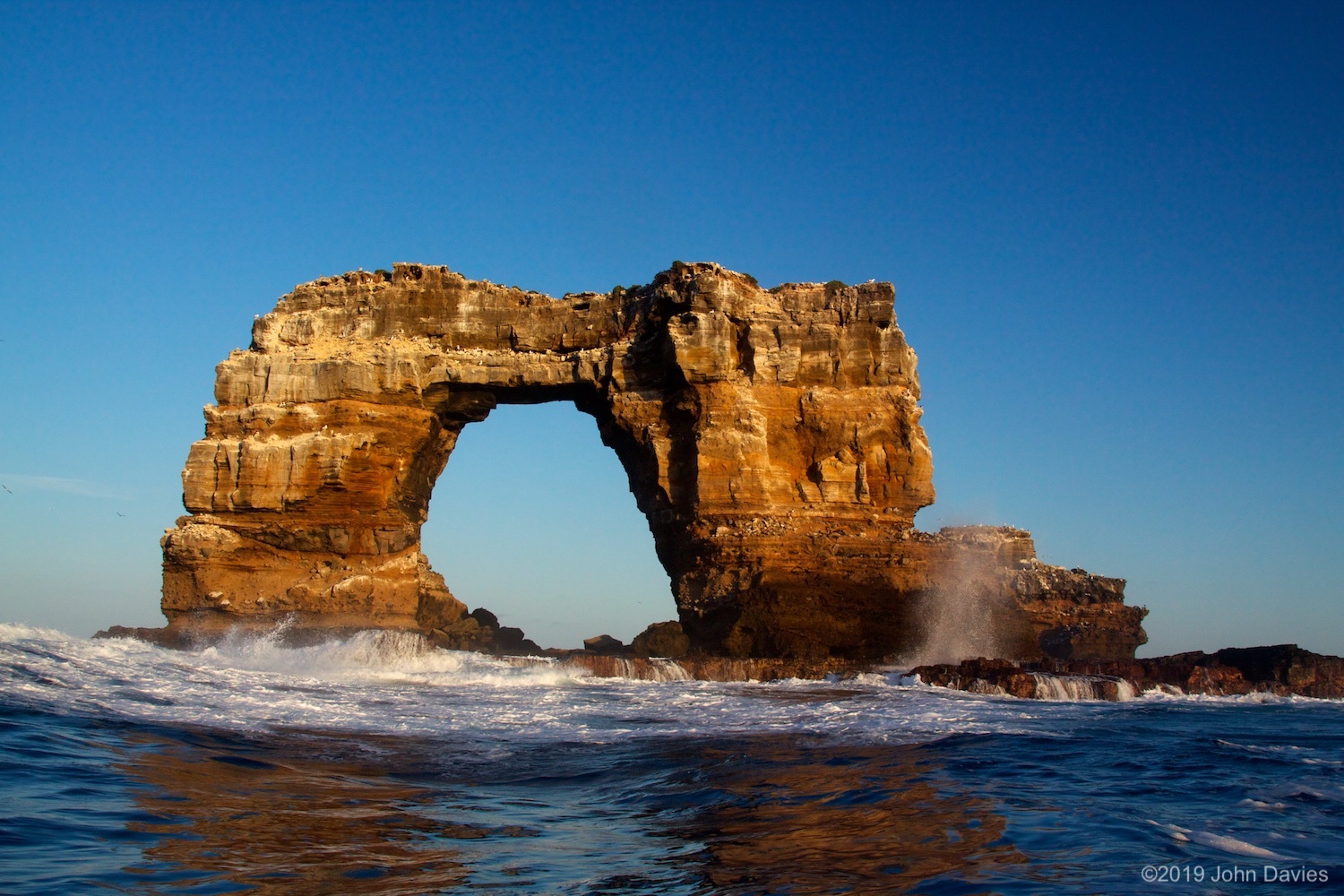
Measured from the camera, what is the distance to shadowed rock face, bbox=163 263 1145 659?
25.5m

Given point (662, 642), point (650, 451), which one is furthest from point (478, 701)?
point (650, 451)

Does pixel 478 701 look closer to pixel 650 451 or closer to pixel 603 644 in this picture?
pixel 650 451

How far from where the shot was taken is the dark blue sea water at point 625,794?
239 inches

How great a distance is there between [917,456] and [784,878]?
21.5 metres

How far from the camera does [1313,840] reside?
23.6 feet

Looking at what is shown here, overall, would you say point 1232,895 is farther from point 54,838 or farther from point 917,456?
point 917,456

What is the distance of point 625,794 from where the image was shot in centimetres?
900

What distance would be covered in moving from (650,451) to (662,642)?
510 centimetres

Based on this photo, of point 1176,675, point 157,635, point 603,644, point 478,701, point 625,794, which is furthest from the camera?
point 603,644

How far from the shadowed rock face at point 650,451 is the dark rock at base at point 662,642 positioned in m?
0.68

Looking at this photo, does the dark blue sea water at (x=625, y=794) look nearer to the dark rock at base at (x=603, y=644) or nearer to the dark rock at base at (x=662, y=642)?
the dark rock at base at (x=662, y=642)

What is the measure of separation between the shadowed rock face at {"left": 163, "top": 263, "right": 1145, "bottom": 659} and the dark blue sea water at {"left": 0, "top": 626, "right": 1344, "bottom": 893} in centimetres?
940

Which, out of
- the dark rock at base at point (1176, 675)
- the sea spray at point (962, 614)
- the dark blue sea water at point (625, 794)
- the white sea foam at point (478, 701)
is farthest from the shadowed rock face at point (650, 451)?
the dark blue sea water at point (625, 794)

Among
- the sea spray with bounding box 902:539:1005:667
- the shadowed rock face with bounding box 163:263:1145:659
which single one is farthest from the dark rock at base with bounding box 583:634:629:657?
the sea spray with bounding box 902:539:1005:667
